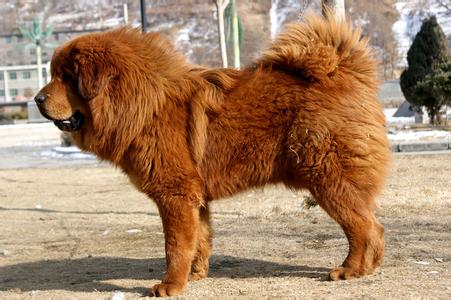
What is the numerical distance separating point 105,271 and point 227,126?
6.65 feet

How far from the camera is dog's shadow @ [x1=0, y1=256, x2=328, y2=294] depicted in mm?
6316

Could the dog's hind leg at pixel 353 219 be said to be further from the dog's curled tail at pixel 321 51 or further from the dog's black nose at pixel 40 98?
the dog's black nose at pixel 40 98

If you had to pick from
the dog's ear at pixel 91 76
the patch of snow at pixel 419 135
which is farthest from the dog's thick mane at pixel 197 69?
the patch of snow at pixel 419 135

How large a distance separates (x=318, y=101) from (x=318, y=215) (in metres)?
3.69

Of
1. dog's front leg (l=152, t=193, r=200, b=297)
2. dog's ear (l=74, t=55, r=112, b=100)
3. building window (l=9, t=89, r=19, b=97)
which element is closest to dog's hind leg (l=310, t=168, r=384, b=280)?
dog's front leg (l=152, t=193, r=200, b=297)

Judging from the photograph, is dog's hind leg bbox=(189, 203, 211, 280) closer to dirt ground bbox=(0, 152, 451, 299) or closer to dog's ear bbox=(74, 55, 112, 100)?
dirt ground bbox=(0, 152, 451, 299)

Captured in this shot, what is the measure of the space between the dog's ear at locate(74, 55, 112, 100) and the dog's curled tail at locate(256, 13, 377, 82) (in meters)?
1.34

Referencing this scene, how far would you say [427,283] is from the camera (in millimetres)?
5543

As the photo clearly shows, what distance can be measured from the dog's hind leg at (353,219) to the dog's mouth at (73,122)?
77.0 inches

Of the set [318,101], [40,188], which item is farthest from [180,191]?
[40,188]

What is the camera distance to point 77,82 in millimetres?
5855

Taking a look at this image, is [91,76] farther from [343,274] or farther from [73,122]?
[343,274]

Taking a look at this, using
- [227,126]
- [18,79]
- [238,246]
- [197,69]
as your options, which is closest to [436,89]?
[238,246]

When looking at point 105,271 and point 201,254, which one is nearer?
point 201,254
